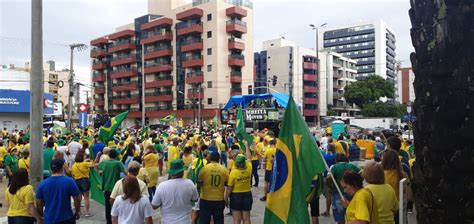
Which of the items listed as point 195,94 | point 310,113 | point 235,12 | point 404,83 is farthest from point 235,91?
point 404,83

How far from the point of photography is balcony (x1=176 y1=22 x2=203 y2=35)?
62438mm

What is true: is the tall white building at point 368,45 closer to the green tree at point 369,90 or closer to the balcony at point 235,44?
the green tree at point 369,90

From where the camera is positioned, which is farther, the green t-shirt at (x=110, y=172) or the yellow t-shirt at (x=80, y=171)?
the yellow t-shirt at (x=80, y=171)

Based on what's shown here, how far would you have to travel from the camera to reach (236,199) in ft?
23.0

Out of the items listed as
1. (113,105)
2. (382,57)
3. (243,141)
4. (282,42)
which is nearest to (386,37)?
(382,57)

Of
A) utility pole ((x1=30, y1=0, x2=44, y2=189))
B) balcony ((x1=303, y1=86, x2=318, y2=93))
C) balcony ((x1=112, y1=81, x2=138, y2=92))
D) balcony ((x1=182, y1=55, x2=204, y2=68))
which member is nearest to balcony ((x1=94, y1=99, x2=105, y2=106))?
balcony ((x1=112, y1=81, x2=138, y2=92))

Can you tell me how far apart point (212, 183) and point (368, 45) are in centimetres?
11878

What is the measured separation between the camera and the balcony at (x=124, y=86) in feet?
239

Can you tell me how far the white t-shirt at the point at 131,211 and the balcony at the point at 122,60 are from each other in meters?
70.3

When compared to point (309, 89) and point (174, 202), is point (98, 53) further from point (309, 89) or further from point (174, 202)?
point (174, 202)

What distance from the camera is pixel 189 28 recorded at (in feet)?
207

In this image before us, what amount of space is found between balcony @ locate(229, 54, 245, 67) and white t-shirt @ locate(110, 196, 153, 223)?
5729 cm

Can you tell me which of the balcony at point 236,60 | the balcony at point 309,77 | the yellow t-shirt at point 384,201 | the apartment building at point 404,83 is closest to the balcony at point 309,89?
the balcony at point 309,77

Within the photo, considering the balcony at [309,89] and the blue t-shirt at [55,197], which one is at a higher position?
the balcony at [309,89]
